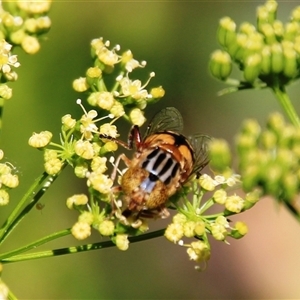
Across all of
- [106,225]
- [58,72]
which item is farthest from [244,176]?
[58,72]

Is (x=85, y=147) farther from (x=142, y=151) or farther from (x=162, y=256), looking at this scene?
(x=162, y=256)

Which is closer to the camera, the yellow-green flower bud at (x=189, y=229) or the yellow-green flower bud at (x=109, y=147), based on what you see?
the yellow-green flower bud at (x=189, y=229)

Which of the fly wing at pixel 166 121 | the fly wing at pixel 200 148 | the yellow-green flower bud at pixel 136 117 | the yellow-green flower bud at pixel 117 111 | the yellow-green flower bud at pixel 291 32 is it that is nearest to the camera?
the yellow-green flower bud at pixel 291 32

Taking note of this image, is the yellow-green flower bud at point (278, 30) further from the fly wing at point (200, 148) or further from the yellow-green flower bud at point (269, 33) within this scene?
the fly wing at point (200, 148)

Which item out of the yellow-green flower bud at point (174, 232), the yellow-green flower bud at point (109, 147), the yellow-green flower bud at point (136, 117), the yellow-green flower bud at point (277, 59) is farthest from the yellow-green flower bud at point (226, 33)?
the yellow-green flower bud at point (174, 232)

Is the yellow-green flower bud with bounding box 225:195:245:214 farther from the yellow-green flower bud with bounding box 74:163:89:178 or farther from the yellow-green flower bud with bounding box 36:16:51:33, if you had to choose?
the yellow-green flower bud with bounding box 36:16:51:33

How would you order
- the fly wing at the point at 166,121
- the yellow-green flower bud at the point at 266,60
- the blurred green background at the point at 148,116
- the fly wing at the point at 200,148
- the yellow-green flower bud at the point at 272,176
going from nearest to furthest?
the yellow-green flower bud at the point at 272,176, the yellow-green flower bud at the point at 266,60, the fly wing at the point at 200,148, the fly wing at the point at 166,121, the blurred green background at the point at 148,116
